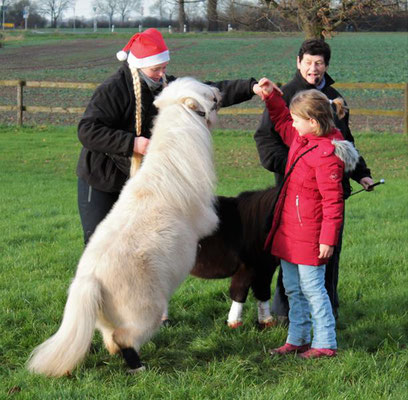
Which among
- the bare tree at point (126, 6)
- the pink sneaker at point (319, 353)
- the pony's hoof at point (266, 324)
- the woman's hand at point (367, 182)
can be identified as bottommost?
the pony's hoof at point (266, 324)

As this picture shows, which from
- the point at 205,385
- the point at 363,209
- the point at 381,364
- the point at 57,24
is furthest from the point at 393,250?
the point at 57,24

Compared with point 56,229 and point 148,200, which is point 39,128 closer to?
point 56,229

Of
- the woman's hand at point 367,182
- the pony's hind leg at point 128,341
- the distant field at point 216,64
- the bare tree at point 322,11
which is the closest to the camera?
the pony's hind leg at point 128,341

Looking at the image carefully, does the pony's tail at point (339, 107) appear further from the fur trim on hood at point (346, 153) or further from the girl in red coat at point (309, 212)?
the fur trim on hood at point (346, 153)

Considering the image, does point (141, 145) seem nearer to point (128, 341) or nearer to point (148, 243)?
point (148, 243)

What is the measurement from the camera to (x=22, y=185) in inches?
452

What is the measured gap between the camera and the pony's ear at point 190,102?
12.9 feet

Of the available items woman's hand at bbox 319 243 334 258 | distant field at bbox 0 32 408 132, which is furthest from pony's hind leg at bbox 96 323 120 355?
distant field at bbox 0 32 408 132

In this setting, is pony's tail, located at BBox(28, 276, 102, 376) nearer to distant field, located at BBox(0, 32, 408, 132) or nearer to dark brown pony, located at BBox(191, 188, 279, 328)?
dark brown pony, located at BBox(191, 188, 279, 328)

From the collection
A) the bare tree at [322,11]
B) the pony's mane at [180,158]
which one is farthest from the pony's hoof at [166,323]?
the bare tree at [322,11]

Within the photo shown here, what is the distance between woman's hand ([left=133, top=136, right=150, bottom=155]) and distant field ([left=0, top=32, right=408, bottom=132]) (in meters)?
15.1

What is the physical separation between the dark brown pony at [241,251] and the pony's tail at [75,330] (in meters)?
1.41

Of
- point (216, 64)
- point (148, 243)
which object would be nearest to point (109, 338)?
point (148, 243)

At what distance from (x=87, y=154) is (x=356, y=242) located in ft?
13.7
